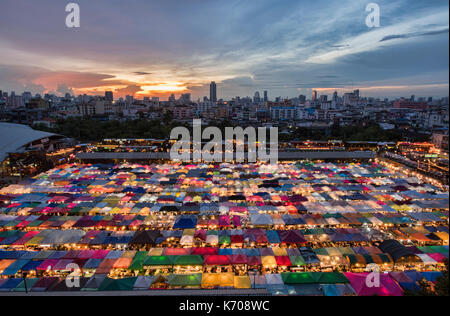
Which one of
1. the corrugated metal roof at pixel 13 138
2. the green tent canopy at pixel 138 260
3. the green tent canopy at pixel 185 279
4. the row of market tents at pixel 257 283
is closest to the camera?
the row of market tents at pixel 257 283

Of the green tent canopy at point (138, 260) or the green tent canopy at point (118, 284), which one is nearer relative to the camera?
the green tent canopy at point (118, 284)

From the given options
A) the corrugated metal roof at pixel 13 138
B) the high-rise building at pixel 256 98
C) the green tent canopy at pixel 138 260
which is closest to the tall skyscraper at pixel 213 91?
the high-rise building at pixel 256 98

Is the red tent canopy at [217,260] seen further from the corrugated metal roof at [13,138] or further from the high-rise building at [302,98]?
the high-rise building at [302,98]

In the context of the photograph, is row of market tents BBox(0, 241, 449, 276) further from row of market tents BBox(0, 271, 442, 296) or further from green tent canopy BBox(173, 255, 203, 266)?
row of market tents BBox(0, 271, 442, 296)

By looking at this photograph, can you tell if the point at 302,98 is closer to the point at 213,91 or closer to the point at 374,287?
the point at 213,91

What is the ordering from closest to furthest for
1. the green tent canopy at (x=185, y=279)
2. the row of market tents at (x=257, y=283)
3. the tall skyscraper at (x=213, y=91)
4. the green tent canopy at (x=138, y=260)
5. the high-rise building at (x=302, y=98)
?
the row of market tents at (x=257, y=283), the green tent canopy at (x=185, y=279), the green tent canopy at (x=138, y=260), the high-rise building at (x=302, y=98), the tall skyscraper at (x=213, y=91)

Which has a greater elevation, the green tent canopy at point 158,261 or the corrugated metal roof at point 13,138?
the corrugated metal roof at point 13,138

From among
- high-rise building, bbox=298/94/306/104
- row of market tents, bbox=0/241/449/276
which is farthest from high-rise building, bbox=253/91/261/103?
row of market tents, bbox=0/241/449/276

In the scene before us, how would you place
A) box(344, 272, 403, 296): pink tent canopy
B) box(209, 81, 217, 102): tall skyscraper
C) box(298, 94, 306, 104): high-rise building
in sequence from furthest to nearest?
box(209, 81, 217, 102): tall skyscraper < box(298, 94, 306, 104): high-rise building < box(344, 272, 403, 296): pink tent canopy

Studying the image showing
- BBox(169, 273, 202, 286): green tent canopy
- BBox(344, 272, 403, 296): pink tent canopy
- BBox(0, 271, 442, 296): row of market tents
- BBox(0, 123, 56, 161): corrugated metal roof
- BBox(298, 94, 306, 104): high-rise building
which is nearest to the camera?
BBox(344, 272, 403, 296): pink tent canopy

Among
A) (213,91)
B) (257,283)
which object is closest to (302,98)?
(213,91)

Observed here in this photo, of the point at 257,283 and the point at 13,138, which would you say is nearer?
the point at 257,283
